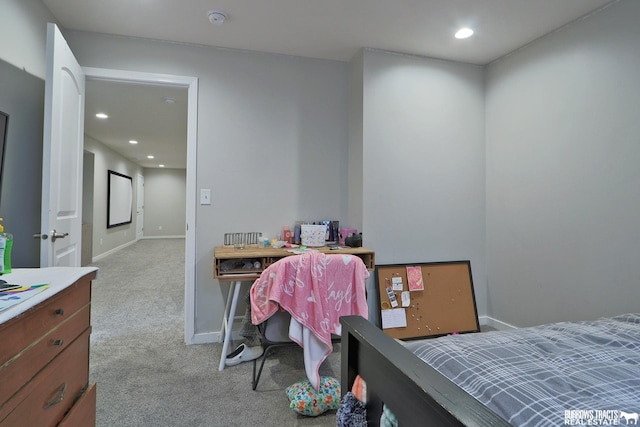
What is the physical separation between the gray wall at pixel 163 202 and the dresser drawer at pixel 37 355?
9795 millimetres

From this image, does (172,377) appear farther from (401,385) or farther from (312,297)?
(401,385)

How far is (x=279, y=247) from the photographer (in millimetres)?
2484

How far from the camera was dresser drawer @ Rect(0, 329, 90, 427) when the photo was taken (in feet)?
2.73

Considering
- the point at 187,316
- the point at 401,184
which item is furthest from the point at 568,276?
the point at 187,316

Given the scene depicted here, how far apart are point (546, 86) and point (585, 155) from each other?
64 cm

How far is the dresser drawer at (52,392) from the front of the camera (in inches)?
32.7

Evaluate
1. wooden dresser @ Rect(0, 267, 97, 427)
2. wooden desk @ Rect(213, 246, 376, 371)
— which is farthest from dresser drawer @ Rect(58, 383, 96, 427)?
wooden desk @ Rect(213, 246, 376, 371)

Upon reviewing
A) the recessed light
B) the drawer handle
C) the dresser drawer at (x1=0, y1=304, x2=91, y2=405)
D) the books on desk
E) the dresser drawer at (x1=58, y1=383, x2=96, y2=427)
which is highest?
the recessed light

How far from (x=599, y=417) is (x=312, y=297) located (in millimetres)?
1249

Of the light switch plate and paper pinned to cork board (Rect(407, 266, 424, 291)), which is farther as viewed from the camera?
paper pinned to cork board (Rect(407, 266, 424, 291))

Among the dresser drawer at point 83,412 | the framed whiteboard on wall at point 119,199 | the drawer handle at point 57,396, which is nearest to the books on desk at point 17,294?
the drawer handle at point 57,396

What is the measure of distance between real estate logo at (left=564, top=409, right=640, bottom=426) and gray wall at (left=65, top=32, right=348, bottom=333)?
90.7 inches

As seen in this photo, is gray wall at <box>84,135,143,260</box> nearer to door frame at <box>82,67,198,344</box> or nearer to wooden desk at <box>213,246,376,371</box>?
door frame at <box>82,67,198,344</box>

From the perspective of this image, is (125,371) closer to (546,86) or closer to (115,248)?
(546,86)
